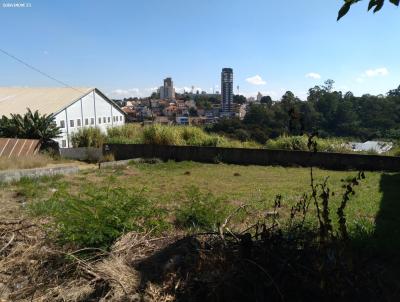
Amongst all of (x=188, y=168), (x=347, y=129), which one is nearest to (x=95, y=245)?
(x=188, y=168)

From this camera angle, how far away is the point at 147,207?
416 cm

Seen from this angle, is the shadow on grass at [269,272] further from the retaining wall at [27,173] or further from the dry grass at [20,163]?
the dry grass at [20,163]

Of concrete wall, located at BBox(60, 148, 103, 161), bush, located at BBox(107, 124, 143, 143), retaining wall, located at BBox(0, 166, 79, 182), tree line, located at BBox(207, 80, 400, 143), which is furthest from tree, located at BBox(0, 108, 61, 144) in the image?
tree line, located at BBox(207, 80, 400, 143)

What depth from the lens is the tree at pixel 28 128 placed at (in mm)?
15891

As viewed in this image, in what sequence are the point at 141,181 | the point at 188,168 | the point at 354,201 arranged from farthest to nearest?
the point at 188,168 < the point at 141,181 < the point at 354,201

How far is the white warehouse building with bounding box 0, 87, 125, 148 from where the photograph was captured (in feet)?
99.8

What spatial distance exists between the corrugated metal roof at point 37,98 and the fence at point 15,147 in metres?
16.7

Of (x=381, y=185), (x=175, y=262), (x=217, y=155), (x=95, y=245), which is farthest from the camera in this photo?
(x=217, y=155)

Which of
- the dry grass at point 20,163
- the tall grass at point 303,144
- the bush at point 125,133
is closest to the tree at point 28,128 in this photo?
the bush at point 125,133

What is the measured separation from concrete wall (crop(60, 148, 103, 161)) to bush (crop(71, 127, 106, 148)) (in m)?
1.33

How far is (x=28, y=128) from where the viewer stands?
631 inches

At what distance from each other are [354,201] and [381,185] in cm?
238

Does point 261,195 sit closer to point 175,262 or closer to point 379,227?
point 379,227

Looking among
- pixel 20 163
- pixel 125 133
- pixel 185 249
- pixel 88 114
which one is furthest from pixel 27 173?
pixel 88 114
